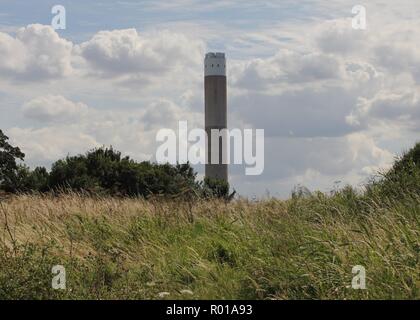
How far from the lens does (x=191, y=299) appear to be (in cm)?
853

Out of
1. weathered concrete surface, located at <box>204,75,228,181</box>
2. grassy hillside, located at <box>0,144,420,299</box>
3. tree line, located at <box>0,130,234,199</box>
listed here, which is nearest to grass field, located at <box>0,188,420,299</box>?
grassy hillside, located at <box>0,144,420,299</box>

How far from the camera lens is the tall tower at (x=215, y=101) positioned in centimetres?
5394

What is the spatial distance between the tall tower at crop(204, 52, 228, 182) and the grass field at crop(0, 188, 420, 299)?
129 ft

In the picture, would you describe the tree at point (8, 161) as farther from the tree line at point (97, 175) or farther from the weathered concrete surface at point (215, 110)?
the weathered concrete surface at point (215, 110)

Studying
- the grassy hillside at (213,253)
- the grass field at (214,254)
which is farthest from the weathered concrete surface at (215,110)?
the grass field at (214,254)

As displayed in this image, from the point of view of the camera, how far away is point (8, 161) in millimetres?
38250

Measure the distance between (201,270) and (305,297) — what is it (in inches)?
77.4

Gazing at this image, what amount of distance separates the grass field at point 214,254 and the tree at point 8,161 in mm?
22917

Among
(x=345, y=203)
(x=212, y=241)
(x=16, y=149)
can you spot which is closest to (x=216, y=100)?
(x=16, y=149)

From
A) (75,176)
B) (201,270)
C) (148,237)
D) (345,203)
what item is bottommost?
(201,270)

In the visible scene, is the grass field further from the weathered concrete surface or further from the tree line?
the weathered concrete surface

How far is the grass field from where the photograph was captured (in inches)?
332
